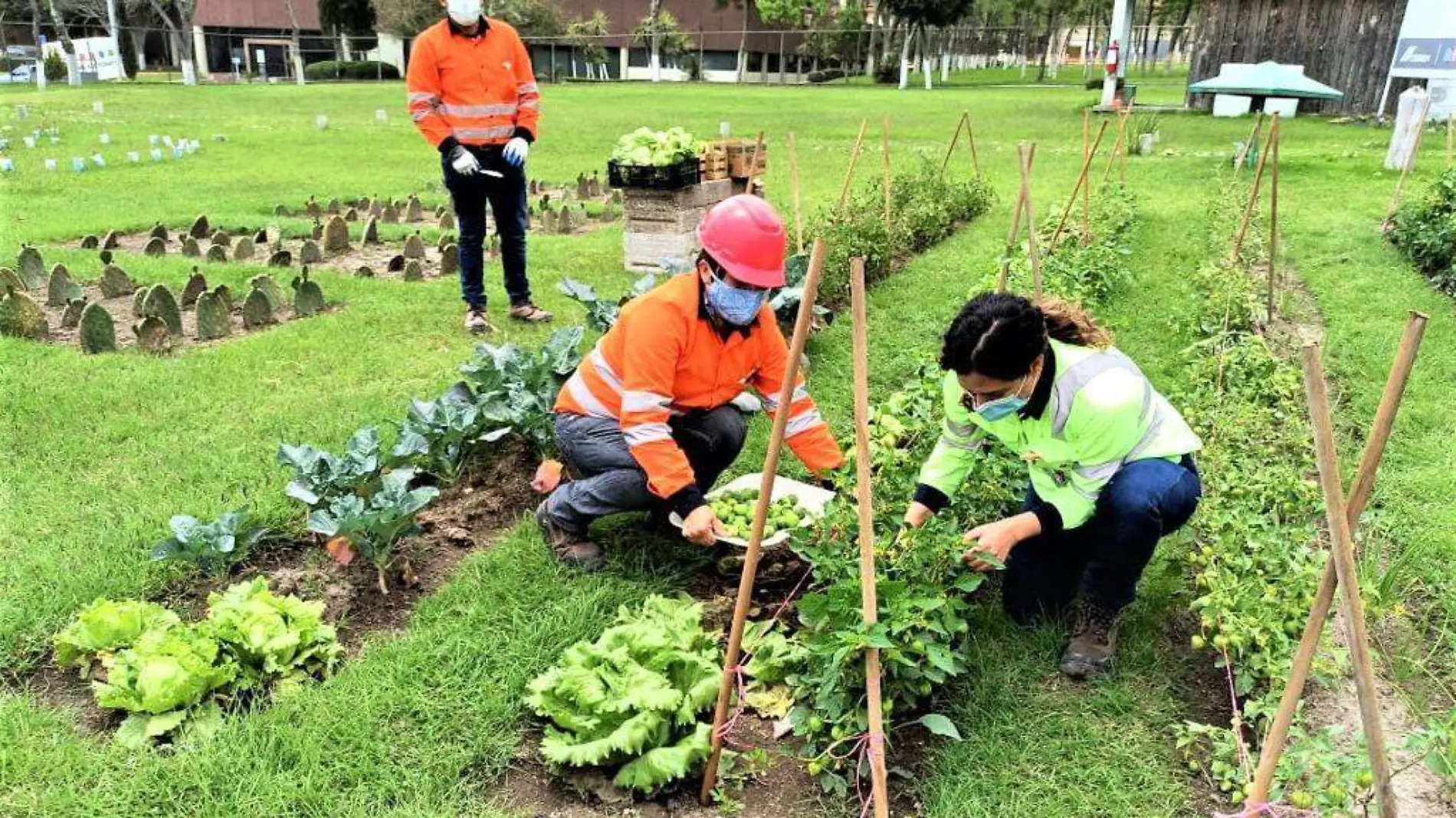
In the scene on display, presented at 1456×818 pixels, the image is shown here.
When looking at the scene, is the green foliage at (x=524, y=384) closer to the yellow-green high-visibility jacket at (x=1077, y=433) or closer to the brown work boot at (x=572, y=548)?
the brown work boot at (x=572, y=548)

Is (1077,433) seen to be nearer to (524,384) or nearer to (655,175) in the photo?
(524,384)

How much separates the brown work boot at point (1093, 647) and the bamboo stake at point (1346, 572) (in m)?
1.30

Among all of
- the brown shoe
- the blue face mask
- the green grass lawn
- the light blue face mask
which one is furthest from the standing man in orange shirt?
the light blue face mask

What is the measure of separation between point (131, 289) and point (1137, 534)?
7486 millimetres

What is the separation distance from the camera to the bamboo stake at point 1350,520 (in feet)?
5.52

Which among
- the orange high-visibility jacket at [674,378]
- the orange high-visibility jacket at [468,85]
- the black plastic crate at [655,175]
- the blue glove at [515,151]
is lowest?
the orange high-visibility jacket at [674,378]

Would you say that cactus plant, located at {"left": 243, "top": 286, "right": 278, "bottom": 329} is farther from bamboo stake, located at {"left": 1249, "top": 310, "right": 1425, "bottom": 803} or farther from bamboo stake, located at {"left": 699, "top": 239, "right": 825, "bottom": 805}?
bamboo stake, located at {"left": 1249, "top": 310, "right": 1425, "bottom": 803}

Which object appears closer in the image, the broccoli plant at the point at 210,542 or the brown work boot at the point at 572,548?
the broccoli plant at the point at 210,542

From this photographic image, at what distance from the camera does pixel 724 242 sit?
3.06 m

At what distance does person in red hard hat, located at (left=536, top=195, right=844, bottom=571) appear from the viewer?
3.11 meters

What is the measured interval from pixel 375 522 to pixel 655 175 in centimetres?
486

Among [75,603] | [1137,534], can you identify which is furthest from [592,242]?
[1137,534]

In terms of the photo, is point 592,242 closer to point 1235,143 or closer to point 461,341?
point 461,341

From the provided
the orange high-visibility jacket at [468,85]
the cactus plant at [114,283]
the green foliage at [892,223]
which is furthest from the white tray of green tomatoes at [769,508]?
the cactus plant at [114,283]
